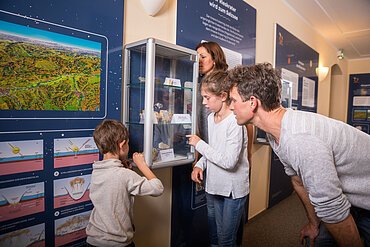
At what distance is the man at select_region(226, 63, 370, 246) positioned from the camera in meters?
1.02

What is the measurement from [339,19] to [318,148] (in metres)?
4.38

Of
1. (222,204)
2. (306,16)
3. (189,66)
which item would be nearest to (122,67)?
(189,66)

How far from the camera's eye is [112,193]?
1.23 meters

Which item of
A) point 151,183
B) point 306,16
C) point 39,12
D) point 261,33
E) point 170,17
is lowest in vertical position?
point 151,183

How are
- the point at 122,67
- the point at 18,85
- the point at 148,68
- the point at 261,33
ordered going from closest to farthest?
the point at 18,85 < the point at 148,68 < the point at 122,67 < the point at 261,33

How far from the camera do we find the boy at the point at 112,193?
1.24m

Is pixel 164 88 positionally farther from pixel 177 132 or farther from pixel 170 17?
pixel 170 17

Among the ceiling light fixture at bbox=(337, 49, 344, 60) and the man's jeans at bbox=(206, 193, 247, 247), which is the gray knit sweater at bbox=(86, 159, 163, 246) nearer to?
the man's jeans at bbox=(206, 193, 247, 247)

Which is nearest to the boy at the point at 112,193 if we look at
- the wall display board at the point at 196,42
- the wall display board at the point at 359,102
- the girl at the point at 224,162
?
the girl at the point at 224,162

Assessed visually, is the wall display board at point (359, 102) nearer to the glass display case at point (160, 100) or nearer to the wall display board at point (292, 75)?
the wall display board at point (292, 75)

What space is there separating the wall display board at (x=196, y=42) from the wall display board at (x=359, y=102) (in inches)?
231

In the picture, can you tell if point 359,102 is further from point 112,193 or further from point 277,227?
point 112,193

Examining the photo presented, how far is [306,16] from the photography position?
4.36m

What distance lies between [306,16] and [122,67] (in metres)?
3.96
